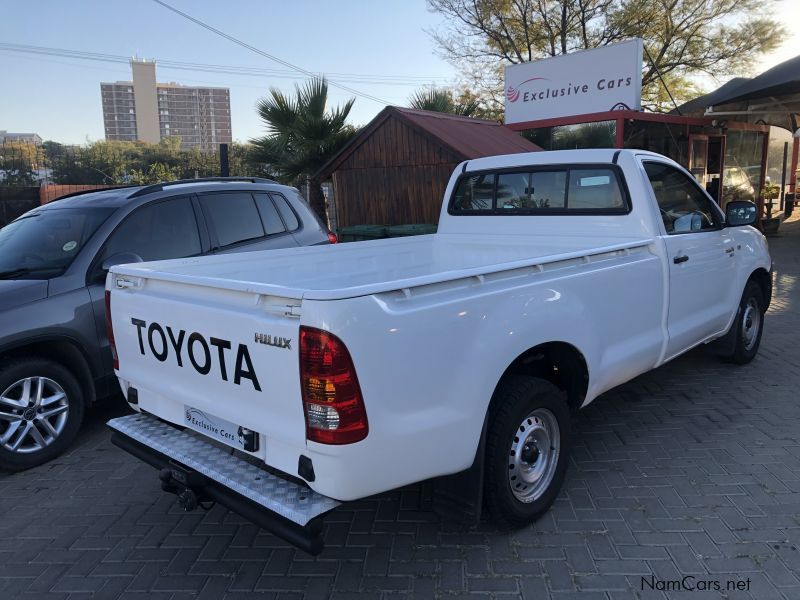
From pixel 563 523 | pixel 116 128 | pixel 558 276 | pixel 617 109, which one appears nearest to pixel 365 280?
pixel 558 276

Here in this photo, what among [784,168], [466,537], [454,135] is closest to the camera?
[466,537]

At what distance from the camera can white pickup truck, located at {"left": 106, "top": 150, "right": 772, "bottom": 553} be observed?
7.24ft

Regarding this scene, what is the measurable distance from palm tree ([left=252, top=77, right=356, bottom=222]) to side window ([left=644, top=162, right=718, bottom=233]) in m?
9.80

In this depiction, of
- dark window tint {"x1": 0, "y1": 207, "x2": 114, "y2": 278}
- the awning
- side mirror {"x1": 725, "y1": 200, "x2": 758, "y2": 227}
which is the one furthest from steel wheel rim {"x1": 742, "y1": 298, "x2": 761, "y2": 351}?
the awning

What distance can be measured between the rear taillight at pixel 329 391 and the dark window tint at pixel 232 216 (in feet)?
11.1

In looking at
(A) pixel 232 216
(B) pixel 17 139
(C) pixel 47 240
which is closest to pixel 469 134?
(A) pixel 232 216

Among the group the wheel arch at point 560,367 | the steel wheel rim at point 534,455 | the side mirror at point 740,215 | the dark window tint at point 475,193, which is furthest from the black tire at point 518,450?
the side mirror at point 740,215

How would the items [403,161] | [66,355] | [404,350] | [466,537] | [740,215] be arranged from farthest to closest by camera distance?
1. [403,161]
2. [740,215]
3. [66,355]
4. [466,537]
5. [404,350]

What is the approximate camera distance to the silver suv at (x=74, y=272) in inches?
153

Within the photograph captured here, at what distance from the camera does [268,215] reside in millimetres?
5770

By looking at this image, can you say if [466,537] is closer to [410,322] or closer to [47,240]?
[410,322]

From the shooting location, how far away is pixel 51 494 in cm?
370

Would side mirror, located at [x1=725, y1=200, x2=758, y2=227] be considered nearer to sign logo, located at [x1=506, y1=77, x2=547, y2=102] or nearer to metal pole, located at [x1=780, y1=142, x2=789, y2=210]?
sign logo, located at [x1=506, y1=77, x2=547, y2=102]

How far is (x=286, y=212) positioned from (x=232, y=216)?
671mm
